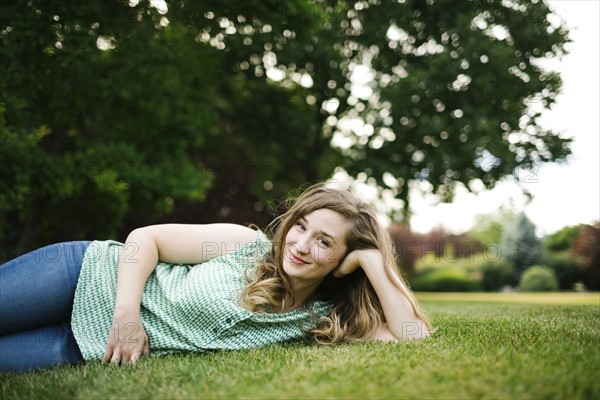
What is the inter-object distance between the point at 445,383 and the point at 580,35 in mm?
10107

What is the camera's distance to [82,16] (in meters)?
7.05

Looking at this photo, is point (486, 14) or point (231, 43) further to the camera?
point (231, 43)

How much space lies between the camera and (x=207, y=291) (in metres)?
3.40


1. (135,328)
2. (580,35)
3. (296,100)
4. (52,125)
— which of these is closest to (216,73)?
(296,100)

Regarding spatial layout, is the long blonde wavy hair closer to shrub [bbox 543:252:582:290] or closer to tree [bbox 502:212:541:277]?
shrub [bbox 543:252:582:290]

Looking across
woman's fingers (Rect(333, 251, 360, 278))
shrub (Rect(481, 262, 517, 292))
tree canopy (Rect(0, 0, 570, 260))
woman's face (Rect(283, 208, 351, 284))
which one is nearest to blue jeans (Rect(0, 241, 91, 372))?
woman's face (Rect(283, 208, 351, 284))

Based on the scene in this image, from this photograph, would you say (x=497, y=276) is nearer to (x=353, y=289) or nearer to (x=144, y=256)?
(x=353, y=289)

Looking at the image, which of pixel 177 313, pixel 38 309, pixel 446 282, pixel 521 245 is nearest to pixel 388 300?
pixel 177 313

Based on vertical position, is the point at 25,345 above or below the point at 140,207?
Answer: below

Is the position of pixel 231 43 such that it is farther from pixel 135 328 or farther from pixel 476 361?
pixel 476 361

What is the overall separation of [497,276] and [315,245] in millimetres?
20337

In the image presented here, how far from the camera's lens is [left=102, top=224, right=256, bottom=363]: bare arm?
10.4ft

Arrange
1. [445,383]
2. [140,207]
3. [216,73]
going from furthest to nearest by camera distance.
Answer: [216,73]
[140,207]
[445,383]

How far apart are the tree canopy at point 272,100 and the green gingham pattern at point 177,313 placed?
16.0 ft
